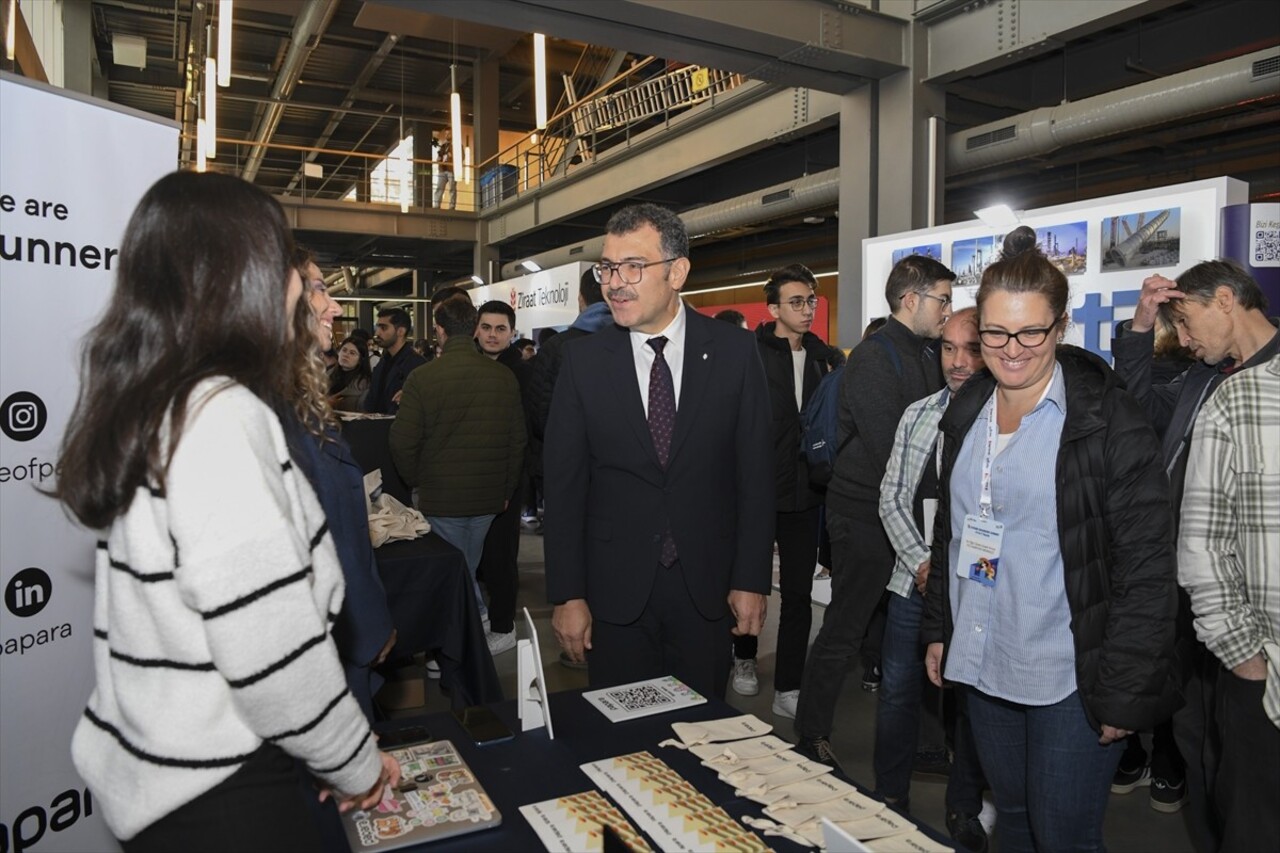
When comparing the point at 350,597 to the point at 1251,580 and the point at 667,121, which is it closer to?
the point at 1251,580

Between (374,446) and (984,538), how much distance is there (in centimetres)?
382

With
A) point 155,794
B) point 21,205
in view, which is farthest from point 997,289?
point 21,205

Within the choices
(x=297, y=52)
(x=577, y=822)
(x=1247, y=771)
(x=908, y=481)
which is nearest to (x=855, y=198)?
(x=908, y=481)

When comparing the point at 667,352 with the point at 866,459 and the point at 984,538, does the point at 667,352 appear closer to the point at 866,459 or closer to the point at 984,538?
the point at 984,538

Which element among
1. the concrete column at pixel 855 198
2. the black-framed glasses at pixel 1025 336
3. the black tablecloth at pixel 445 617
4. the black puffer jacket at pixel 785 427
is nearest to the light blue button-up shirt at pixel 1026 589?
the black-framed glasses at pixel 1025 336

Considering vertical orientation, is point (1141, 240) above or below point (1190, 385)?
above

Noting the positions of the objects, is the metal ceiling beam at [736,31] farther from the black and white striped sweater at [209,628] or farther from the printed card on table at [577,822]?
the printed card on table at [577,822]

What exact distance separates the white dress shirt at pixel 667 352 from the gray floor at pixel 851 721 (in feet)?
4.60

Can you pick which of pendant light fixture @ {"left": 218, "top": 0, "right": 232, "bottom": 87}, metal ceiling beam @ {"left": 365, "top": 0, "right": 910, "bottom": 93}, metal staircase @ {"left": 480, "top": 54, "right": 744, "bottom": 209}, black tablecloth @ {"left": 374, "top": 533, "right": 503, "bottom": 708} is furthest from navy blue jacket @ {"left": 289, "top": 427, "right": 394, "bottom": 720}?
metal staircase @ {"left": 480, "top": 54, "right": 744, "bottom": 209}

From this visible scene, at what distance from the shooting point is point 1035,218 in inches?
173

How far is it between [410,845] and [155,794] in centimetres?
37

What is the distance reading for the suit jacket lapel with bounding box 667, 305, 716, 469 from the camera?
6.87 feet

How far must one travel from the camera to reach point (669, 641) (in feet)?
7.07

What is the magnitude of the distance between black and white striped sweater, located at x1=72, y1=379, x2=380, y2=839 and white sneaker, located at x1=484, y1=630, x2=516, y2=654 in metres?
3.52
